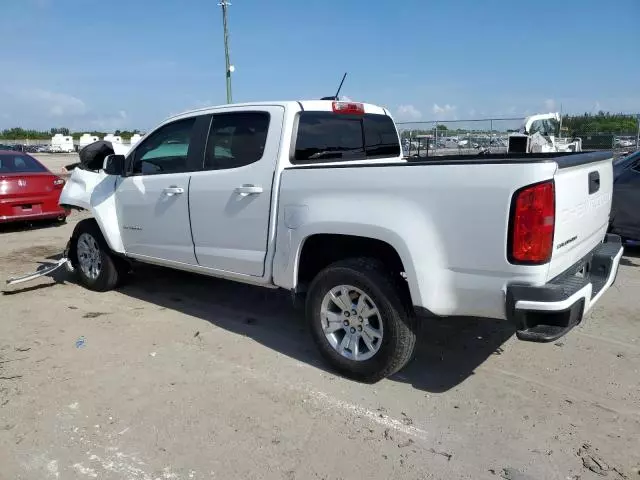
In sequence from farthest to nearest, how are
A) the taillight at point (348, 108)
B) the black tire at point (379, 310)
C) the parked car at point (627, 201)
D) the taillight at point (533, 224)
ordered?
1. the parked car at point (627, 201)
2. the taillight at point (348, 108)
3. the black tire at point (379, 310)
4. the taillight at point (533, 224)

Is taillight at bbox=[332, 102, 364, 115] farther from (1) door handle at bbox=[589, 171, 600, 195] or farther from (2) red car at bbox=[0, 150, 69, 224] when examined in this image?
(2) red car at bbox=[0, 150, 69, 224]

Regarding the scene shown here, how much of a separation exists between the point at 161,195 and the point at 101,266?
1481 mm

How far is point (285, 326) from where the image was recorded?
15.9 feet

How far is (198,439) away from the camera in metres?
3.08

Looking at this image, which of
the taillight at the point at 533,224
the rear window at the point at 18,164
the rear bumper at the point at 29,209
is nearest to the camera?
the taillight at the point at 533,224

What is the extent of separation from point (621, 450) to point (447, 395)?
1015 millimetres

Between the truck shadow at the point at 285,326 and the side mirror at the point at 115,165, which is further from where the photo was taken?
the side mirror at the point at 115,165

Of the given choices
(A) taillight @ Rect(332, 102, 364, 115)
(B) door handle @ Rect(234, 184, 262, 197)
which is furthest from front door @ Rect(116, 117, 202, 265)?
(A) taillight @ Rect(332, 102, 364, 115)

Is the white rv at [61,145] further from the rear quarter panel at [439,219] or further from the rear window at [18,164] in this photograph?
the rear quarter panel at [439,219]

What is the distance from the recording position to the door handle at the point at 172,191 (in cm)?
471

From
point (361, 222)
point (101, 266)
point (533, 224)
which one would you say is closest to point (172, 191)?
point (101, 266)

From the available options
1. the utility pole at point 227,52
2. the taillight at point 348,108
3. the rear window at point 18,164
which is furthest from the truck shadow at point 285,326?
the utility pole at point 227,52

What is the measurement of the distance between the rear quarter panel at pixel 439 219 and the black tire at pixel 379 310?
19 centimetres

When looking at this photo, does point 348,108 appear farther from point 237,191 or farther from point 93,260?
point 93,260
